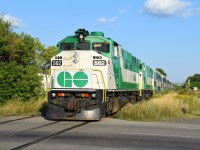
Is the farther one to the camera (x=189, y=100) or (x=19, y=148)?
(x=189, y=100)

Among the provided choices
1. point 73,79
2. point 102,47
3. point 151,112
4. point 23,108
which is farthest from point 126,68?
point 73,79

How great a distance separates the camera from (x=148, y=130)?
13047mm

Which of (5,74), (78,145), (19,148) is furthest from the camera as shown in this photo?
(5,74)

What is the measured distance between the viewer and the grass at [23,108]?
19.7 m

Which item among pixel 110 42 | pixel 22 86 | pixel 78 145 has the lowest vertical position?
pixel 78 145

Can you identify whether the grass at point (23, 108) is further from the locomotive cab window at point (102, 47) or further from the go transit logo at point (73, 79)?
the locomotive cab window at point (102, 47)

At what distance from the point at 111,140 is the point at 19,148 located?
274cm

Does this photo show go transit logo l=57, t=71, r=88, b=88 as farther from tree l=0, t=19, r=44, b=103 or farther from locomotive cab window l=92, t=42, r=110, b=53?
tree l=0, t=19, r=44, b=103

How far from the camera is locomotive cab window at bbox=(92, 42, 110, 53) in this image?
1709 centimetres

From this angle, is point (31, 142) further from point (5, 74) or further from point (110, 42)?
point (5, 74)

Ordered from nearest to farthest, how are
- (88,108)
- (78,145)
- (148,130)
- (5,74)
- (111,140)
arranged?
(78,145), (111,140), (148,130), (88,108), (5,74)

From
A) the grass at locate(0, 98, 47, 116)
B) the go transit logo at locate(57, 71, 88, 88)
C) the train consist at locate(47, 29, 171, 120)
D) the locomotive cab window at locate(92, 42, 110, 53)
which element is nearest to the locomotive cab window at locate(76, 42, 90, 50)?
the train consist at locate(47, 29, 171, 120)

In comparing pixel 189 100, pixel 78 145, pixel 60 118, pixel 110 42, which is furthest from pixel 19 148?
pixel 189 100

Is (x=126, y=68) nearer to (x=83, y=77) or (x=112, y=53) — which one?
(x=112, y=53)
